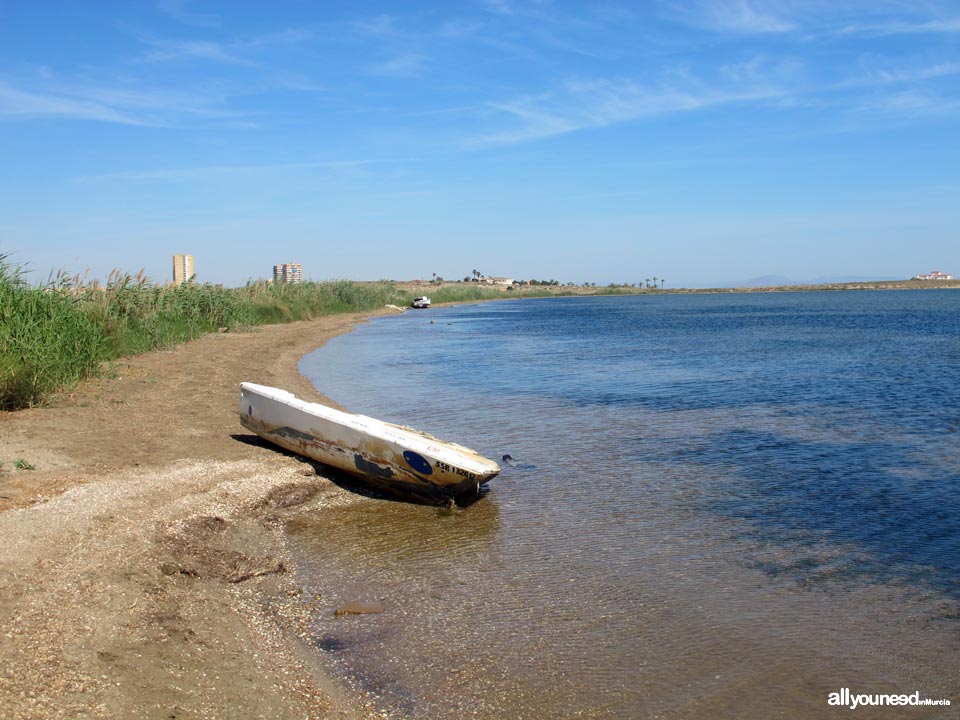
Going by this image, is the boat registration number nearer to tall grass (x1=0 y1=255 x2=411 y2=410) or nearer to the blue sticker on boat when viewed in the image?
the blue sticker on boat

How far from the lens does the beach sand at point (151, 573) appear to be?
470cm

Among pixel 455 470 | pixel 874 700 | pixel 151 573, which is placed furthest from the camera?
pixel 455 470

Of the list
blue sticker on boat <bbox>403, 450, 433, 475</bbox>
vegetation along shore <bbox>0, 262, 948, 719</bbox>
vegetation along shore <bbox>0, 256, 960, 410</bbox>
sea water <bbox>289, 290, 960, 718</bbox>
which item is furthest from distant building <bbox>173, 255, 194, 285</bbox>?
blue sticker on boat <bbox>403, 450, 433, 475</bbox>

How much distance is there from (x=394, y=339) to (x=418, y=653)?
3429 cm

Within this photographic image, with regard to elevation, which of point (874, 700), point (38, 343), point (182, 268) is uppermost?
point (182, 268)

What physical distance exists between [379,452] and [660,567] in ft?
11.8

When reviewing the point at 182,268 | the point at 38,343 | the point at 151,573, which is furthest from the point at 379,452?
the point at 182,268

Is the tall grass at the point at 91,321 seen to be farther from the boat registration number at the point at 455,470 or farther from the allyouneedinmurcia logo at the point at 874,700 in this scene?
the allyouneedinmurcia logo at the point at 874,700

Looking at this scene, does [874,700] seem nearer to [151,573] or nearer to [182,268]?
[151,573]

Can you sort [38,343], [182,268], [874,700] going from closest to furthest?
[874,700], [38,343], [182,268]

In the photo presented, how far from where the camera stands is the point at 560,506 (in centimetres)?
973

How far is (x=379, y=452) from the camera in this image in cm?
955

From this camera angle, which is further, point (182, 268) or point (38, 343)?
point (182, 268)

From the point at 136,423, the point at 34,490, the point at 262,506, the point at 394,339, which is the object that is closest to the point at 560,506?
the point at 262,506
